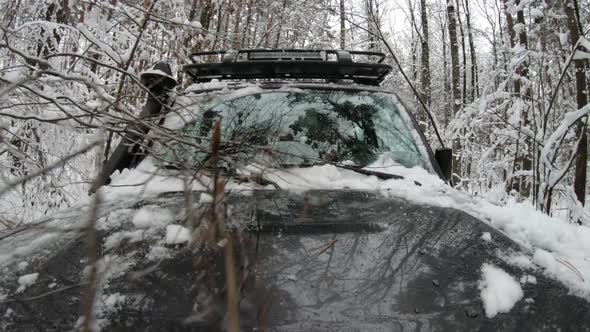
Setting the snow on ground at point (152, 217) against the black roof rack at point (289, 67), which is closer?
the snow on ground at point (152, 217)

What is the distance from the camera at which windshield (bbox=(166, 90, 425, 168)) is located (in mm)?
2125

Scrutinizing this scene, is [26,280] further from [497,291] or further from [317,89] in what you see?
[317,89]

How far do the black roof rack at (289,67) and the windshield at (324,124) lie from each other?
27 centimetres

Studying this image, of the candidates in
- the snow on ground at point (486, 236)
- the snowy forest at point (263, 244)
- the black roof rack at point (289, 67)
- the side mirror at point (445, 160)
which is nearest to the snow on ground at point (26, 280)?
the snowy forest at point (263, 244)

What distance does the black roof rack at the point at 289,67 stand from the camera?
2.75m

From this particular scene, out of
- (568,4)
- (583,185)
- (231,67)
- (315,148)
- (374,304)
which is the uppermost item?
(568,4)

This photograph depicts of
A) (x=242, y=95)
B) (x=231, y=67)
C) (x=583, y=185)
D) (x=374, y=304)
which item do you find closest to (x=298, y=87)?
(x=242, y=95)

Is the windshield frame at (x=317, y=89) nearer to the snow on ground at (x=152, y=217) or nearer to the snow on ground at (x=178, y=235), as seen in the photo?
the snow on ground at (x=152, y=217)

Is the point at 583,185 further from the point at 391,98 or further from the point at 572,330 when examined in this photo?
the point at 572,330

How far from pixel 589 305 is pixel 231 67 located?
7.66 ft

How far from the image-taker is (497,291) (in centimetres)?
106

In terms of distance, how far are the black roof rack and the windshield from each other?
0.88 feet

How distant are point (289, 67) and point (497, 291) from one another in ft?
6.66

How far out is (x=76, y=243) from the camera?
1.31 meters
